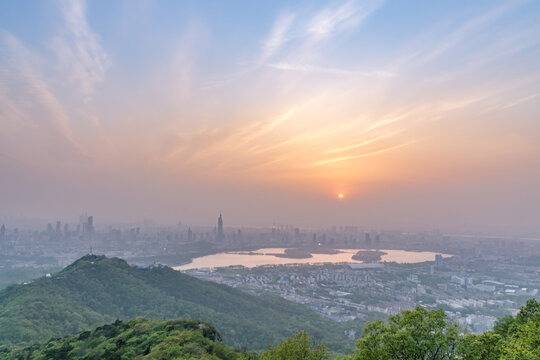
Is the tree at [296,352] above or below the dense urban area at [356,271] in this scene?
above

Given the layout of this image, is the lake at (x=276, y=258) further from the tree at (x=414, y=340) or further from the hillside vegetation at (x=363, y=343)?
the tree at (x=414, y=340)

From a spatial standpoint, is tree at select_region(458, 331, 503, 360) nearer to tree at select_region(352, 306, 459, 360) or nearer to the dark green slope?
tree at select_region(352, 306, 459, 360)

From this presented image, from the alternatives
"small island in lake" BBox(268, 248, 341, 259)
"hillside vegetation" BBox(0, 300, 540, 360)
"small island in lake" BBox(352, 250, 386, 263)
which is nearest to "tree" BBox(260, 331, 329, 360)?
"hillside vegetation" BBox(0, 300, 540, 360)

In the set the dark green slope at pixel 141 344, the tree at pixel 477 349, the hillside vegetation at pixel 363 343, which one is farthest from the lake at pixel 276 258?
the tree at pixel 477 349

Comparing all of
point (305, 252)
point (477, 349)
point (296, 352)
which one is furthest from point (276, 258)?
point (477, 349)

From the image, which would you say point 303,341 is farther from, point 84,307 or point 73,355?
point 84,307

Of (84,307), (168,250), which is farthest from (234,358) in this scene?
(168,250)

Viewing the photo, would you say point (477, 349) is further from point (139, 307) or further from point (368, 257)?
point (368, 257)
